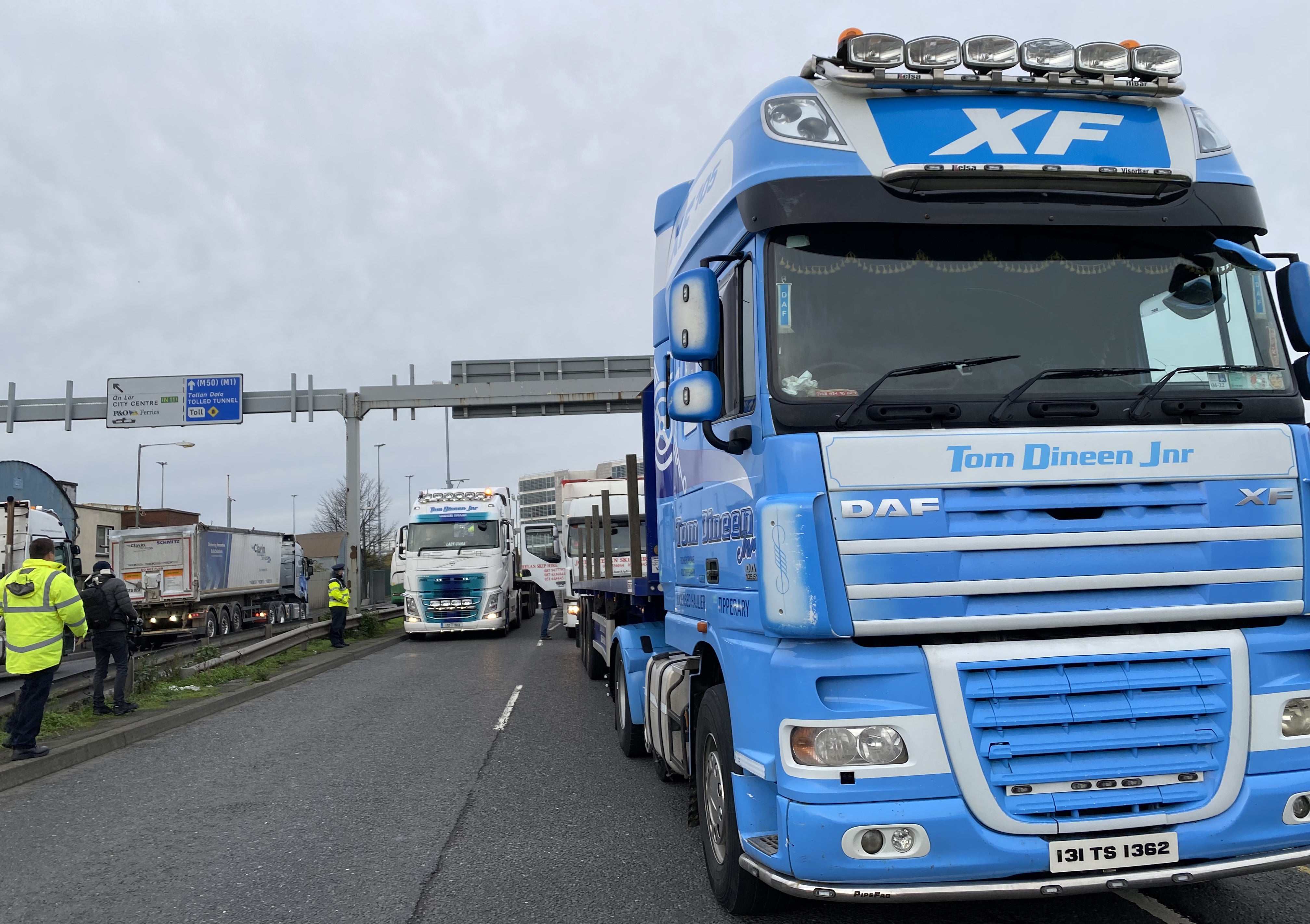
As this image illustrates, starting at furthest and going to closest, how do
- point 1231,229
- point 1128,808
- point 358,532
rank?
point 358,532 → point 1231,229 → point 1128,808

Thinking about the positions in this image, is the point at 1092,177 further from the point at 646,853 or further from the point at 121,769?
the point at 121,769

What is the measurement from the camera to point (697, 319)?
3.89m

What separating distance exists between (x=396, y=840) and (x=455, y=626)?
15.7m

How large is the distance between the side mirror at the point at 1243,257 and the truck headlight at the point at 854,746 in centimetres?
243

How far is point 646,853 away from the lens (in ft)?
17.0

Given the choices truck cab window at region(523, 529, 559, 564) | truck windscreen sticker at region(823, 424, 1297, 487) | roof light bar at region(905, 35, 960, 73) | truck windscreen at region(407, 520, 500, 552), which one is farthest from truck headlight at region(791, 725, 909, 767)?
truck cab window at region(523, 529, 559, 564)

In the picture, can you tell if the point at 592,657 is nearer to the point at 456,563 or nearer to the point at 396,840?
the point at 396,840

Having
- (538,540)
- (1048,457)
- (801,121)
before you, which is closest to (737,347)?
(801,121)

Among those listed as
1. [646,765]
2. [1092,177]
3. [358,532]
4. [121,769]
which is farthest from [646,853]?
[358,532]

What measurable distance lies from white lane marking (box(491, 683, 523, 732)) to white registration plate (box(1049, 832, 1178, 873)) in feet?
21.6

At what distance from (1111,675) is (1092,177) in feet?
6.55

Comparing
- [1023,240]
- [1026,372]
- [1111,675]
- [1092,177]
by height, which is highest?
[1092,177]

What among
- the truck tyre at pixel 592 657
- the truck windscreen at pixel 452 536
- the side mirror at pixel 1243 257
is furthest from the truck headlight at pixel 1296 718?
the truck windscreen at pixel 452 536

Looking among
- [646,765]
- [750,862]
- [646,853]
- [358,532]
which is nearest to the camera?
[750,862]
